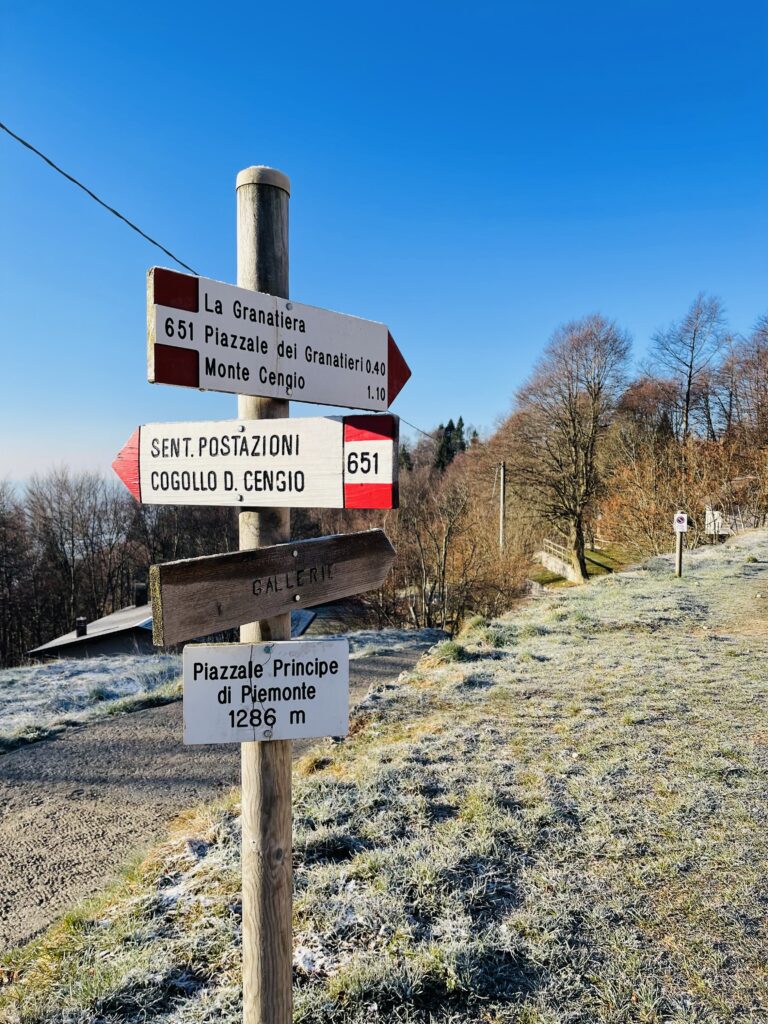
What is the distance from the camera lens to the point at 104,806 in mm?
4703

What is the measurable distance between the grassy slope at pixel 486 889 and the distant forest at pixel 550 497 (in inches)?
604

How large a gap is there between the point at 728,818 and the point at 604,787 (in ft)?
2.23

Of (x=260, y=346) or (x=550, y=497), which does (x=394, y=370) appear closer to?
(x=260, y=346)

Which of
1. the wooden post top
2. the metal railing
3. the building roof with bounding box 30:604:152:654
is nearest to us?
the wooden post top

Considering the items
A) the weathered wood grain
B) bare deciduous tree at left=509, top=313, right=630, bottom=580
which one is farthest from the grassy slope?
bare deciduous tree at left=509, top=313, right=630, bottom=580

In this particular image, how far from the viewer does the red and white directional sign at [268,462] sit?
164cm

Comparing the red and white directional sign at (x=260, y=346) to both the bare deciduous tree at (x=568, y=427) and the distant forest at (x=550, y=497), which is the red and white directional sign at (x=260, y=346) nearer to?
the distant forest at (x=550, y=497)

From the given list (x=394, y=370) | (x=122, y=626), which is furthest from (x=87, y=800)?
(x=122, y=626)

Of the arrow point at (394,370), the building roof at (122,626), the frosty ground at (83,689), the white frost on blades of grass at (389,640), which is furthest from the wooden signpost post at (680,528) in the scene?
the arrow point at (394,370)

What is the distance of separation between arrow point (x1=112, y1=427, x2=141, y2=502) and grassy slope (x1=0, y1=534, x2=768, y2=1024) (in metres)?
1.93

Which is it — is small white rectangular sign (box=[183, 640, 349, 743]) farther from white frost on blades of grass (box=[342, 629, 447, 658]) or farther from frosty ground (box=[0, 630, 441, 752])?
white frost on blades of grass (box=[342, 629, 447, 658])

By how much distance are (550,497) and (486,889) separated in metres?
25.9

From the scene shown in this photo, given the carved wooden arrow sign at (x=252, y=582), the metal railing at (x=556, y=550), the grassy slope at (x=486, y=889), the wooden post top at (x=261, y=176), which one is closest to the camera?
the carved wooden arrow sign at (x=252, y=582)

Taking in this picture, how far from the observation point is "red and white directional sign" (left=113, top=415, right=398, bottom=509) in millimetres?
1639
